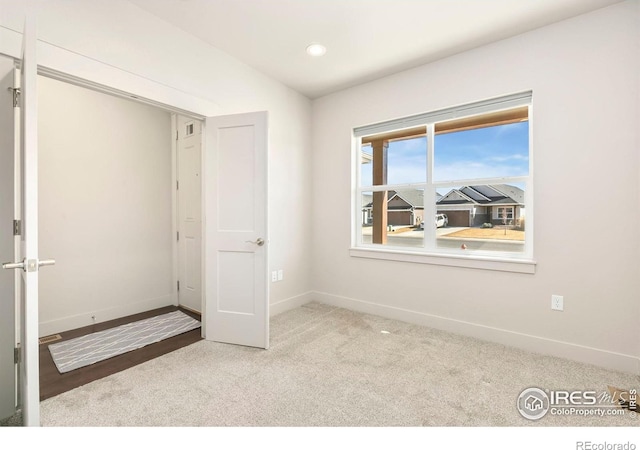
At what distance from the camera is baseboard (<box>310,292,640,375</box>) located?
2234mm

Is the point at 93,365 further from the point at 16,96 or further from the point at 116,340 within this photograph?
the point at 16,96

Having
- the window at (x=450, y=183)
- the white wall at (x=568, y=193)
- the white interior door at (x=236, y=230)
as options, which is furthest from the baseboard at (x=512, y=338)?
the white interior door at (x=236, y=230)

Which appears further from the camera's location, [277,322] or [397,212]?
[397,212]

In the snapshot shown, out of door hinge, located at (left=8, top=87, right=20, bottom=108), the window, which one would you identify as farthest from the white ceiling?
door hinge, located at (left=8, top=87, right=20, bottom=108)

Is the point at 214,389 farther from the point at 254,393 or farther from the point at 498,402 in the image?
the point at 498,402

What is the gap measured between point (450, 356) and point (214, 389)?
6.01 feet

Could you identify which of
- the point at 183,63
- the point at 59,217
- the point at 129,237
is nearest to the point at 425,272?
the point at 183,63

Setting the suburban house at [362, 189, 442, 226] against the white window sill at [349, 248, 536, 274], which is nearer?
the white window sill at [349, 248, 536, 274]

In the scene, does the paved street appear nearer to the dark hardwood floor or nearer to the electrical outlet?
the electrical outlet

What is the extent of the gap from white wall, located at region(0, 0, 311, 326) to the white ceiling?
17 cm

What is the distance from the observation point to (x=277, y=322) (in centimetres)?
326

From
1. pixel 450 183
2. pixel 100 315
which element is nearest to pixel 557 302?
pixel 450 183

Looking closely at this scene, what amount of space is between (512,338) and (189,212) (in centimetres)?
369

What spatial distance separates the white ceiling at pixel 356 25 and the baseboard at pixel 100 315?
9.77ft
